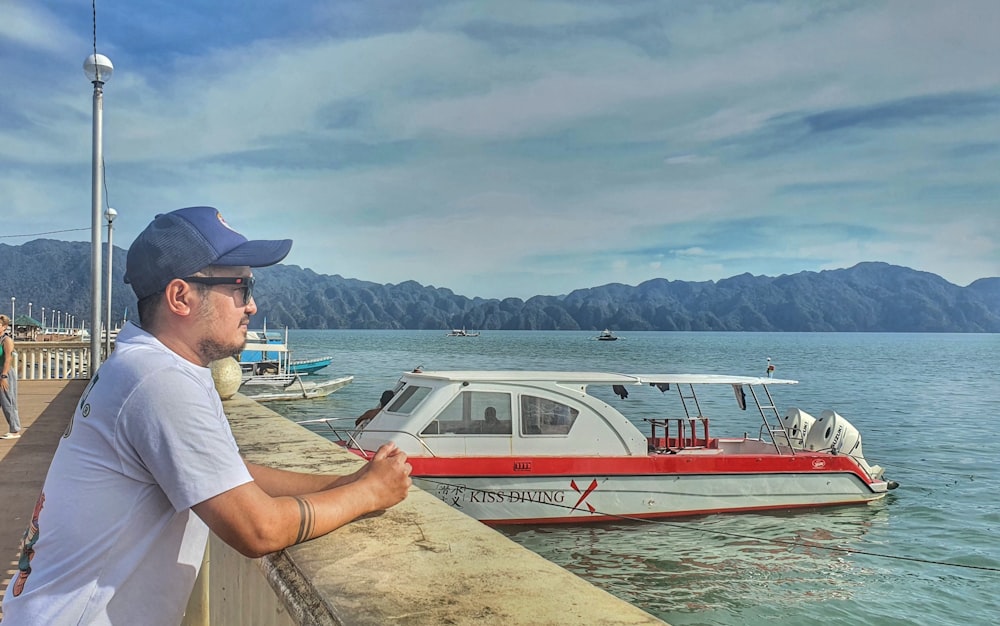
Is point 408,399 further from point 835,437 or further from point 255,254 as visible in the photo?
point 255,254

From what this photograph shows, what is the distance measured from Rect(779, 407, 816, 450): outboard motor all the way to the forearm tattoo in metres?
14.0

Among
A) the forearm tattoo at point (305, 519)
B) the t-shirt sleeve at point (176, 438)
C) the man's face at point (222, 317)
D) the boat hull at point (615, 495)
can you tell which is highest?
the man's face at point (222, 317)

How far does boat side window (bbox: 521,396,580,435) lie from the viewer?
39.0 feet

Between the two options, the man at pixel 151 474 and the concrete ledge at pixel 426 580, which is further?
the concrete ledge at pixel 426 580

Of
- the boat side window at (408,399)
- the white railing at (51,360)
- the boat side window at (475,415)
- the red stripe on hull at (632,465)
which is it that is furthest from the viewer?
the white railing at (51,360)

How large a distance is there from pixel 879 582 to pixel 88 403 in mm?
12199

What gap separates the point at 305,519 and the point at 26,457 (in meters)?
9.43

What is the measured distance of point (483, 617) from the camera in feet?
6.60

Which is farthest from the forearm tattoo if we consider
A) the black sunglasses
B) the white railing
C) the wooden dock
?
the white railing

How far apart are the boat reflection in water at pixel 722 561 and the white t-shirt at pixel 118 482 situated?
28.0 ft

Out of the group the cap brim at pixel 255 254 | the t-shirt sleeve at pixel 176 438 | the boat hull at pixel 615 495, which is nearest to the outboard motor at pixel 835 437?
the boat hull at pixel 615 495

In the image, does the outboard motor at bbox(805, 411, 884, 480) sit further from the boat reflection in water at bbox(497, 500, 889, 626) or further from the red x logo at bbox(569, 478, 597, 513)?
the red x logo at bbox(569, 478, 597, 513)

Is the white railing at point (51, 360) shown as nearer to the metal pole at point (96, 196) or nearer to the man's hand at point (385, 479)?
the metal pole at point (96, 196)

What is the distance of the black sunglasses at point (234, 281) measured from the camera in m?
2.07
